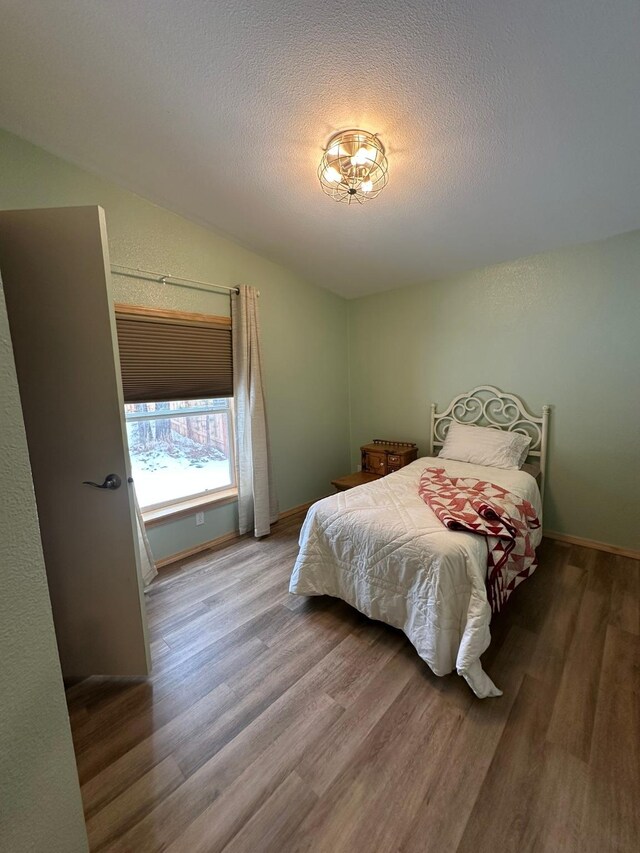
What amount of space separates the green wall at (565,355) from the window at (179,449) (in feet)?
6.71

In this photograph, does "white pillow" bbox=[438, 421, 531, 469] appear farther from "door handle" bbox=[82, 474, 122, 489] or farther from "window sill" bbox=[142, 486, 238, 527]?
"door handle" bbox=[82, 474, 122, 489]

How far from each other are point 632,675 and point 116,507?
7.97 feet

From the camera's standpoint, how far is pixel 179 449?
104 inches

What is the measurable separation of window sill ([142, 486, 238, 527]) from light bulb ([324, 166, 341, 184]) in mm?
2401

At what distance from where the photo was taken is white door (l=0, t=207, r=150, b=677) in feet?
4.21

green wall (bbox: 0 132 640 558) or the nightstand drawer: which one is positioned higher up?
green wall (bbox: 0 132 640 558)

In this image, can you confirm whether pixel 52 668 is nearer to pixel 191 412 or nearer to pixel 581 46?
pixel 191 412

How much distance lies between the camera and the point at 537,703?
1.37m

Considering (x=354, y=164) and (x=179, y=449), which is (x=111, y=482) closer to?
(x=179, y=449)

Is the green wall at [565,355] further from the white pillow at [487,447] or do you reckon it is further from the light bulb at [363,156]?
the light bulb at [363,156]

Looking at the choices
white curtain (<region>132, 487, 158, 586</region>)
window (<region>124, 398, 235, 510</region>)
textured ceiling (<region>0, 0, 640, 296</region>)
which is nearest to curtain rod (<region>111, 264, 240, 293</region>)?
textured ceiling (<region>0, 0, 640, 296</region>)

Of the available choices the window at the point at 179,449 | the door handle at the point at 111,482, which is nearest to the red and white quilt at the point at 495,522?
the door handle at the point at 111,482

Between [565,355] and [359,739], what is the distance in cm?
283

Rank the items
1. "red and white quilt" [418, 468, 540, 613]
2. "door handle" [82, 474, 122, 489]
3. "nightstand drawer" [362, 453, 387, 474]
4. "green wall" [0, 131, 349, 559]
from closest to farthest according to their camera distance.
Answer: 1. "door handle" [82, 474, 122, 489]
2. "red and white quilt" [418, 468, 540, 613]
3. "green wall" [0, 131, 349, 559]
4. "nightstand drawer" [362, 453, 387, 474]
